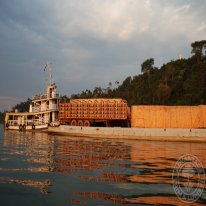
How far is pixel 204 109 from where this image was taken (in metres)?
39.1

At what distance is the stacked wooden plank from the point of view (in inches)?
1630

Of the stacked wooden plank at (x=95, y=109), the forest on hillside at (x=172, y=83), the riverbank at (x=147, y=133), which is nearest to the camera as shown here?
the riverbank at (x=147, y=133)

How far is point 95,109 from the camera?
Answer: 42.3 meters

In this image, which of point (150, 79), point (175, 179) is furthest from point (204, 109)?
point (150, 79)

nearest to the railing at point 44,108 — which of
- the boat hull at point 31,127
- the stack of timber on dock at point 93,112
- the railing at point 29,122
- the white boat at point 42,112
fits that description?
the white boat at point 42,112

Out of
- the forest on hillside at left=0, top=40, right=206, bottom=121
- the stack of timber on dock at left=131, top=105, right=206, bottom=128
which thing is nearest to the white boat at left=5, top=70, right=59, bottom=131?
the stack of timber on dock at left=131, top=105, right=206, bottom=128

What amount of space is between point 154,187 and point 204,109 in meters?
A: 31.4

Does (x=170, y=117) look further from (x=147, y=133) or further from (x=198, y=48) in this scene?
(x=198, y=48)

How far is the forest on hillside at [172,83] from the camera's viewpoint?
7188 centimetres

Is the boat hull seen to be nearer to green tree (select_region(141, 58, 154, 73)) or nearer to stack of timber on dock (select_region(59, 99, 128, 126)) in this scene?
stack of timber on dock (select_region(59, 99, 128, 126))

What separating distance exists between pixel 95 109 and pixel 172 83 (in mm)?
40207

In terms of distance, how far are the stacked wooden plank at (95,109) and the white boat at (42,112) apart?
14.9 feet

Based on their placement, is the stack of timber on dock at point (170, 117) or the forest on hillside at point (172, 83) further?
the forest on hillside at point (172, 83)

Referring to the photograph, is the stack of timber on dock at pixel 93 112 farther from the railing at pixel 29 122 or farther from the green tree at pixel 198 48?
the green tree at pixel 198 48
